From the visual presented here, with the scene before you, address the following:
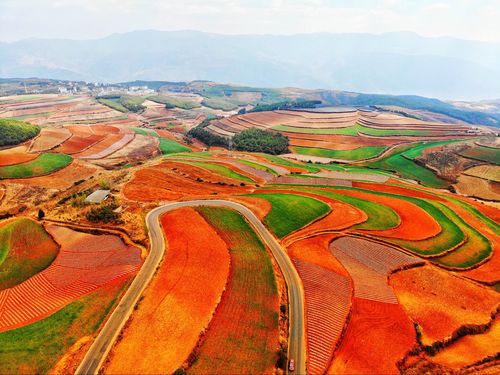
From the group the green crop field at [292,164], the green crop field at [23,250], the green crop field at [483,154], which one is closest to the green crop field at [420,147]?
the green crop field at [483,154]

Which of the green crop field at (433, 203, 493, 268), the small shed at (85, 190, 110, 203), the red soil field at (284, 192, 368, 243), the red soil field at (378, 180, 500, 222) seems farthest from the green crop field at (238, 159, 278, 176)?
the green crop field at (433, 203, 493, 268)

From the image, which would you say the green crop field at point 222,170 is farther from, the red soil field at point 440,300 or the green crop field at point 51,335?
the green crop field at point 51,335

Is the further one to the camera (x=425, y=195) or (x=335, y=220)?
(x=425, y=195)

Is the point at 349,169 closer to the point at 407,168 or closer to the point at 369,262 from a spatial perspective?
the point at 407,168

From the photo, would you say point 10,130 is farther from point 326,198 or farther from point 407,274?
point 407,274

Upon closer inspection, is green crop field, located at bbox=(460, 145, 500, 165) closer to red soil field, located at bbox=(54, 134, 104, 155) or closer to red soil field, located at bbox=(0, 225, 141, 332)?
red soil field, located at bbox=(0, 225, 141, 332)

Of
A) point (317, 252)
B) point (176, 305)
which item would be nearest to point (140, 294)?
point (176, 305)
